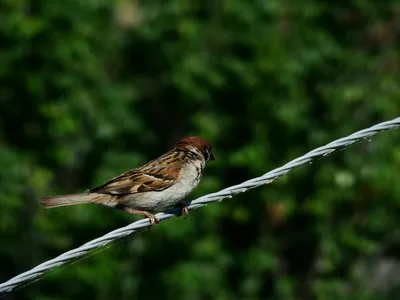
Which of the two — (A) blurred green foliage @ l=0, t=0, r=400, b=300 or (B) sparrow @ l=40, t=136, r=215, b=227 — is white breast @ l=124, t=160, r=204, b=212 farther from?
(A) blurred green foliage @ l=0, t=0, r=400, b=300

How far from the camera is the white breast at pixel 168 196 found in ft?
18.3

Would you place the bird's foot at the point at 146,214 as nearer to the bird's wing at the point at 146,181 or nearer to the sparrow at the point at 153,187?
the sparrow at the point at 153,187

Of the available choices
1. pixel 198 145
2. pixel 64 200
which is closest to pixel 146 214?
pixel 64 200

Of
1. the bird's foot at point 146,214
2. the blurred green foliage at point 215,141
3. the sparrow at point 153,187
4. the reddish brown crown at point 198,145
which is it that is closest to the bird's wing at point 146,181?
the sparrow at point 153,187

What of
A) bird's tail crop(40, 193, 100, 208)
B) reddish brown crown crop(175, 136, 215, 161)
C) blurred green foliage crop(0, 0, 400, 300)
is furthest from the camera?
blurred green foliage crop(0, 0, 400, 300)

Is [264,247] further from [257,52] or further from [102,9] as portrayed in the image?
[102,9]

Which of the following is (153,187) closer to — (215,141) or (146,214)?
(146,214)

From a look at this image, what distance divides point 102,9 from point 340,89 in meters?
2.75

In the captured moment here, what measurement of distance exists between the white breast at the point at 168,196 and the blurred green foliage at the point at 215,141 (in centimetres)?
316

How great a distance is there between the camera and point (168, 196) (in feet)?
18.3

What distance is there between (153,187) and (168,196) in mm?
154

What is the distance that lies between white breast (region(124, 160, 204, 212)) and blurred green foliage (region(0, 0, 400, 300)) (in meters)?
3.16

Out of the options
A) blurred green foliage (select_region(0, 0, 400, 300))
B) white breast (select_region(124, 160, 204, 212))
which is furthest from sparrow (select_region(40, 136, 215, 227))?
blurred green foliage (select_region(0, 0, 400, 300))

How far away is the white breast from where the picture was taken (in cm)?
558
